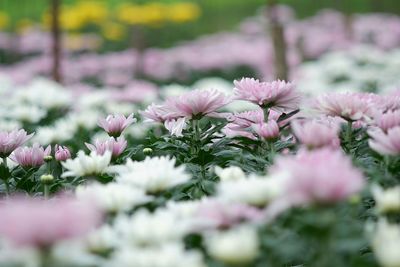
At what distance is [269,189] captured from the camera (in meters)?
1.38

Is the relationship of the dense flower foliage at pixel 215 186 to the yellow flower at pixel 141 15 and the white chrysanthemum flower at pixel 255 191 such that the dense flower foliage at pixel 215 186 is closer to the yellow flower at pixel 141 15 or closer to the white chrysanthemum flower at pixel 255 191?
the white chrysanthemum flower at pixel 255 191

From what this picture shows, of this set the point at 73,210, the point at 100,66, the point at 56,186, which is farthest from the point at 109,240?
the point at 100,66

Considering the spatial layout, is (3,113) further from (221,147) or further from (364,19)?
(364,19)

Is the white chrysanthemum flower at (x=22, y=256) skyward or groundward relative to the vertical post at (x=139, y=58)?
skyward

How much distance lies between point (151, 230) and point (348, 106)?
0.88 meters

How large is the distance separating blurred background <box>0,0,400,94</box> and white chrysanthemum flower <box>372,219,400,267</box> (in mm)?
3586

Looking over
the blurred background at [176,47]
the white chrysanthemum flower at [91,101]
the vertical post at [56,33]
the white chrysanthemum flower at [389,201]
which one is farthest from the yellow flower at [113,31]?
the white chrysanthemum flower at [389,201]

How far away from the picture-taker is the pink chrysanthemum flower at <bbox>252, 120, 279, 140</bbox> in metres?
2.01

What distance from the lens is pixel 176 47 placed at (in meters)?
9.41

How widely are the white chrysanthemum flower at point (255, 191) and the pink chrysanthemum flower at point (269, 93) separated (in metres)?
0.69

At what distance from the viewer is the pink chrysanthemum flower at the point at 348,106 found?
1981mm

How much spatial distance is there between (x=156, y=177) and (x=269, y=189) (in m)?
0.31

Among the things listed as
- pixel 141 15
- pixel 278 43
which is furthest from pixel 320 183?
pixel 141 15

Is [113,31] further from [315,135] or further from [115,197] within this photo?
[115,197]
